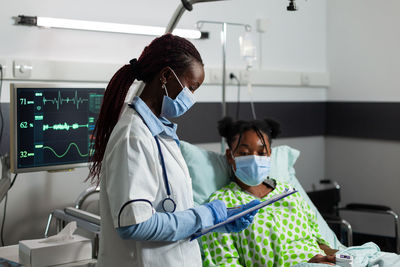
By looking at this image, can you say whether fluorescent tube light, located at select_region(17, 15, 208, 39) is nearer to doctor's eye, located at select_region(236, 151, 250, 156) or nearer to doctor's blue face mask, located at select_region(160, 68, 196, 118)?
doctor's eye, located at select_region(236, 151, 250, 156)

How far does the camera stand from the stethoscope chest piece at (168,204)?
152 cm

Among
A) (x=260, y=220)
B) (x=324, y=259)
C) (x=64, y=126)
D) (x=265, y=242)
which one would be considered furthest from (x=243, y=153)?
(x=64, y=126)

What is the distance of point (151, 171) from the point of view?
58.4 inches

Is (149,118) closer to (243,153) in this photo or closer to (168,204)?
(168,204)

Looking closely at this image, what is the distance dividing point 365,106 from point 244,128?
5.23 feet

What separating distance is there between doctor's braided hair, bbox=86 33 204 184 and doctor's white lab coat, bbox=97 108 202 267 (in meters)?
0.09

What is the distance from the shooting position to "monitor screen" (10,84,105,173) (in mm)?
2279

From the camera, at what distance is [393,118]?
3.63 m

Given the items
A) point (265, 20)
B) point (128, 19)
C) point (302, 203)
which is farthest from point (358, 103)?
point (128, 19)

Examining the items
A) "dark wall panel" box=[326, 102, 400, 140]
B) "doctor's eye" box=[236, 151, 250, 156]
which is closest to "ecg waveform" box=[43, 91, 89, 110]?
"doctor's eye" box=[236, 151, 250, 156]

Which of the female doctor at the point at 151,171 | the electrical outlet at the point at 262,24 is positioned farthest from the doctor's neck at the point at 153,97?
the electrical outlet at the point at 262,24

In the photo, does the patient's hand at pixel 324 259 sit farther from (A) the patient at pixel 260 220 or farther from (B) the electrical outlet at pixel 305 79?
(B) the electrical outlet at pixel 305 79

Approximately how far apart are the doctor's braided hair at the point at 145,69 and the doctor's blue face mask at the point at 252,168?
37.7 inches

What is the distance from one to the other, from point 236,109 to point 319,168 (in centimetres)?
99
